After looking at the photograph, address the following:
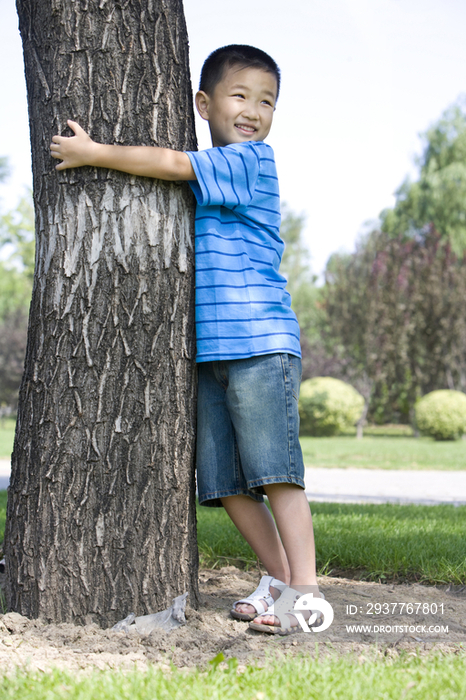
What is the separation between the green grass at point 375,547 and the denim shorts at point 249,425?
0.92m

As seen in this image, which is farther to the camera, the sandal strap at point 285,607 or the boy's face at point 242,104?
the boy's face at point 242,104

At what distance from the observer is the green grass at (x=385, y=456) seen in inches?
360

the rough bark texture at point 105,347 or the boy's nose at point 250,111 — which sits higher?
the boy's nose at point 250,111

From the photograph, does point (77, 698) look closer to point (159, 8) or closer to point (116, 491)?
point (116, 491)

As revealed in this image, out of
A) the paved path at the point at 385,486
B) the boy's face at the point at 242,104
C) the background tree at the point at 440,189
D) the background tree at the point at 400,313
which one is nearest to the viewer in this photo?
the boy's face at the point at 242,104

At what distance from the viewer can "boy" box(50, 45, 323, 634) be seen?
2033 millimetres

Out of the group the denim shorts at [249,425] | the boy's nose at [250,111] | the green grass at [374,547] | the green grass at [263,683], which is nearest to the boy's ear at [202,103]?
the boy's nose at [250,111]

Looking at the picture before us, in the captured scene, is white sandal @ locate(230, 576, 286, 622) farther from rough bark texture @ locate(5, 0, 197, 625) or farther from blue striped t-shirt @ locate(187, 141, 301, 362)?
blue striped t-shirt @ locate(187, 141, 301, 362)

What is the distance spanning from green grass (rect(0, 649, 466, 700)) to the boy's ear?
195 centimetres

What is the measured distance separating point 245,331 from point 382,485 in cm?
563

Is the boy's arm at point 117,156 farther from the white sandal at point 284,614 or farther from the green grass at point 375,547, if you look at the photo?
the green grass at point 375,547

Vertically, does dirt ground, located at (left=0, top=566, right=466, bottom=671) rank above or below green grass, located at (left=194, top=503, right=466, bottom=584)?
above

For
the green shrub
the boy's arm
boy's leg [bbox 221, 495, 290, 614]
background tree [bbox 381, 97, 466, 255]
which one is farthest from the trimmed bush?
the boy's arm

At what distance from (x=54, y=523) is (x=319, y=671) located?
946mm
